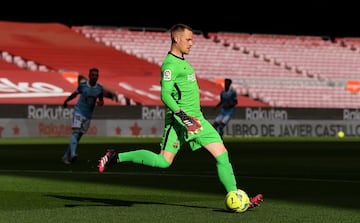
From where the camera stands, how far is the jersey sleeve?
39.0 ft

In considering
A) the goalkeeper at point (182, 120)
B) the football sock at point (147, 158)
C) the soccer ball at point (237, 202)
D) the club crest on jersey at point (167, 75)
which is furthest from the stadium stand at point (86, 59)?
the soccer ball at point (237, 202)

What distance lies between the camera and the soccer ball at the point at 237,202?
11737 millimetres

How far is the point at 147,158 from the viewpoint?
12.5 metres

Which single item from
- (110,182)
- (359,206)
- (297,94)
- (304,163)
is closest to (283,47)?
(297,94)

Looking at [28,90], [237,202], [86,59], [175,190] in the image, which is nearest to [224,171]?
[237,202]

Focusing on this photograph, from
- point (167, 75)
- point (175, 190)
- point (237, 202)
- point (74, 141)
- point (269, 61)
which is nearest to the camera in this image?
point (237, 202)

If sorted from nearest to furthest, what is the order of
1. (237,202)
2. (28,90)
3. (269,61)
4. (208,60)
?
(237,202) → (28,90) → (208,60) → (269,61)

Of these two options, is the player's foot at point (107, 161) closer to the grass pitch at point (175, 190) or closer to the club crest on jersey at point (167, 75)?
the grass pitch at point (175, 190)

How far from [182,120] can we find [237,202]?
1.15m

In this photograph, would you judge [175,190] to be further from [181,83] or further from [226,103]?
[226,103]

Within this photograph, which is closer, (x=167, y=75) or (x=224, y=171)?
(x=224, y=171)

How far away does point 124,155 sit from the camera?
12.7m

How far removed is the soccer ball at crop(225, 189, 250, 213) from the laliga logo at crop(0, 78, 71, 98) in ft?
116

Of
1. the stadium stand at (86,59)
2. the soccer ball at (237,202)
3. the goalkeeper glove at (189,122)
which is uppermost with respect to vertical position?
the stadium stand at (86,59)
